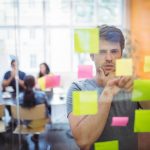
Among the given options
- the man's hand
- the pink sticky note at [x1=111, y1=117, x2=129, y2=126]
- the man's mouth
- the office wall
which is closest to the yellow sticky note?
the man's hand

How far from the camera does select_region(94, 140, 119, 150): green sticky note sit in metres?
1.86

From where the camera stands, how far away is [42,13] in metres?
1.81

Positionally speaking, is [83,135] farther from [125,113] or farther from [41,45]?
[41,45]

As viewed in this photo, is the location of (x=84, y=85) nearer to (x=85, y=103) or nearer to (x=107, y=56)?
(x=85, y=103)

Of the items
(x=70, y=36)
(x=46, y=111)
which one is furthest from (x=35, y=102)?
(x=70, y=36)

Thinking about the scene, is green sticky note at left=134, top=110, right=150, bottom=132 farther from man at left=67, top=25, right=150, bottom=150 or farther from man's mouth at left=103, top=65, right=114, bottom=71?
man's mouth at left=103, top=65, right=114, bottom=71

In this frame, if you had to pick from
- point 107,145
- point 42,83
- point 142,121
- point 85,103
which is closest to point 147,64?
point 142,121

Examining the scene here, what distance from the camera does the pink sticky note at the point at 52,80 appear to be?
1822 mm

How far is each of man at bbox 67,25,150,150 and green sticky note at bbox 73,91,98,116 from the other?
0.09 feet

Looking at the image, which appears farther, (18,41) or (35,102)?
(35,102)

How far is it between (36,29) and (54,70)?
1.03ft

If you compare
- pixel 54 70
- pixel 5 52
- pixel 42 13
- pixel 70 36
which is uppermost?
pixel 42 13

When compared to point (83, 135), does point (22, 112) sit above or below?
above

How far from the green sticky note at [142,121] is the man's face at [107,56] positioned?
0.40 metres
